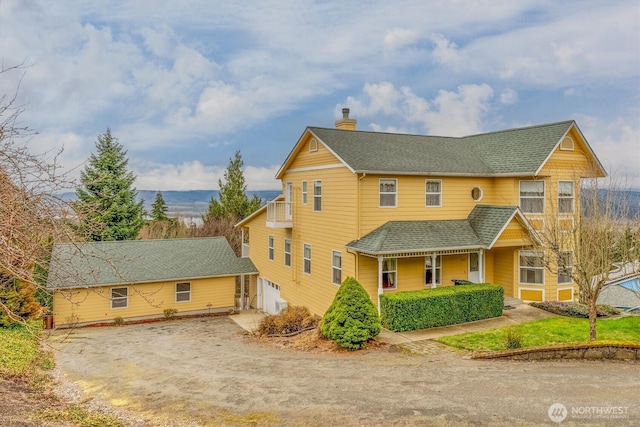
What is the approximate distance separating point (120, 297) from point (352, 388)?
61.9ft

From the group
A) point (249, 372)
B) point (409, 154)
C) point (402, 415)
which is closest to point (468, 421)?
point (402, 415)

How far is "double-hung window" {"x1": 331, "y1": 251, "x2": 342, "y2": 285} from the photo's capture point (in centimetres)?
1884

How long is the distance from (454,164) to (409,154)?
230cm

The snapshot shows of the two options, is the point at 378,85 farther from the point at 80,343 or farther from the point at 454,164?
the point at 80,343

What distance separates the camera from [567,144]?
20062mm

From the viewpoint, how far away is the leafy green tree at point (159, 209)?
47006mm

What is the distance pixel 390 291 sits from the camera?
58.4 ft

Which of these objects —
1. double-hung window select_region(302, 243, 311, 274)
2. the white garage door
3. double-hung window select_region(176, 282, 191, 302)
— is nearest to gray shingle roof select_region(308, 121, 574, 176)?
double-hung window select_region(302, 243, 311, 274)

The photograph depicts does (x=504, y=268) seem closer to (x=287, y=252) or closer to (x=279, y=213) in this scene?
(x=287, y=252)

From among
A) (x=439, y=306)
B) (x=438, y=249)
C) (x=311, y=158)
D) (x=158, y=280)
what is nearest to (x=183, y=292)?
(x=158, y=280)

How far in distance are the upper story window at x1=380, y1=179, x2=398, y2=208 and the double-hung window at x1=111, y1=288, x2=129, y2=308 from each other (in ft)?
54.4

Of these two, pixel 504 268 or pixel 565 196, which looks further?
pixel 504 268

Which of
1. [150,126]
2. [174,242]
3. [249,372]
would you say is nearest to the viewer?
[249,372]

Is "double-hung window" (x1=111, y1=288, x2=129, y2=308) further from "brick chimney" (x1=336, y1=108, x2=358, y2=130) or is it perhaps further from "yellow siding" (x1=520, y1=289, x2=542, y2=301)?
"yellow siding" (x1=520, y1=289, x2=542, y2=301)
